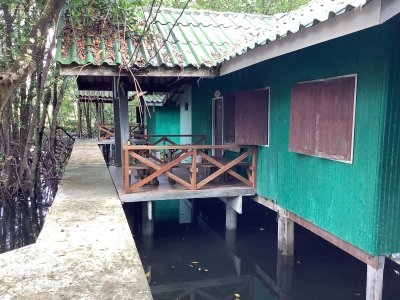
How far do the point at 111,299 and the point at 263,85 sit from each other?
16.2 feet

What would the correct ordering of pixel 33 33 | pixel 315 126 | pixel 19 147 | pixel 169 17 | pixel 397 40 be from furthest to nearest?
pixel 19 147 < pixel 169 17 < pixel 315 126 < pixel 397 40 < pixel 33 33

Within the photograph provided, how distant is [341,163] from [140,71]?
327 cm

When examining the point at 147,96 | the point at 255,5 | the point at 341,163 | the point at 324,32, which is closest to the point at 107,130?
the point at 147,96

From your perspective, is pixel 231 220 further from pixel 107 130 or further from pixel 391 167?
pixel 107 130

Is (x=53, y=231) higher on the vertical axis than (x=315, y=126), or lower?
lower

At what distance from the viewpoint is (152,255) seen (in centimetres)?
660

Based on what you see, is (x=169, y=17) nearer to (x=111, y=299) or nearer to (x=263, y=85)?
(x=263, y=85)

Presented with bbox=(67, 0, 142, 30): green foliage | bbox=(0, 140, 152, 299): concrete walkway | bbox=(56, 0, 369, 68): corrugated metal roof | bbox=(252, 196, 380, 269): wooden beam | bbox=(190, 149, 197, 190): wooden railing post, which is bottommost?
bbox=(252, 196, 380, 269): wooden beam

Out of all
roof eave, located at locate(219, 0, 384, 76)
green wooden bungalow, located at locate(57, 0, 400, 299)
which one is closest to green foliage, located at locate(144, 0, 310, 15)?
green wooden bungalow, located at locate(57, 0, 400, 299)

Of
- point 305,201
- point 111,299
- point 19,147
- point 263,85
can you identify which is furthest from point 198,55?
point 19,147

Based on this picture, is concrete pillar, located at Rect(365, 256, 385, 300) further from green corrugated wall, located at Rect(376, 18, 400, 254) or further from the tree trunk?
the tree trunk

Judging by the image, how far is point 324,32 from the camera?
10.8ft

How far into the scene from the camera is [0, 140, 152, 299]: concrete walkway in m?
2.60

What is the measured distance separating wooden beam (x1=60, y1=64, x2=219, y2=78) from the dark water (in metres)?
3.25
